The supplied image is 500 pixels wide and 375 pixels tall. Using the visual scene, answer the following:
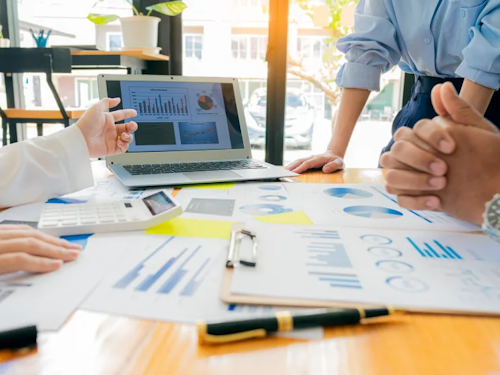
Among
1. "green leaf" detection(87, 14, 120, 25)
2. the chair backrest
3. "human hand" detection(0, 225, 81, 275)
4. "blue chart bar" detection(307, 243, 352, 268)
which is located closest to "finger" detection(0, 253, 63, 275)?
"human hand" detection(0, 225, 81, 275)

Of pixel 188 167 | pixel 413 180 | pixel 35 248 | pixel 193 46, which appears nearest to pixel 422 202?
pixel 413 180

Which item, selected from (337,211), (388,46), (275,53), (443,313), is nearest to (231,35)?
(275,53)

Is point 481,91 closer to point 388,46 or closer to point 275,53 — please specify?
point 388,46

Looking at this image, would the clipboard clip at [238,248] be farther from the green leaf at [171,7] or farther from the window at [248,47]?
the window at [248,47]

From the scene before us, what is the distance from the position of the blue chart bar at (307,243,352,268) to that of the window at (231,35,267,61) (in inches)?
78.3

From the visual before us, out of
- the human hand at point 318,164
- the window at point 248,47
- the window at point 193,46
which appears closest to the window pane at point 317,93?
the window at point 248,47

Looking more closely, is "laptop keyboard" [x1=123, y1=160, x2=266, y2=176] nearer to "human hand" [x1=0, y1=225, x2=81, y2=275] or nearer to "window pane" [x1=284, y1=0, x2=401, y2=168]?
"human hand" [x1=0, y1=225, x2=81, y2=275]

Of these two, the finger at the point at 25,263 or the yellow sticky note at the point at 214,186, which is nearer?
the finger at the point at 25,263

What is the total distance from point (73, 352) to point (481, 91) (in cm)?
94

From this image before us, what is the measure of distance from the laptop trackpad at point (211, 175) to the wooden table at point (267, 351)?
0.55 m

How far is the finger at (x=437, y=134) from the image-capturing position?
52cm

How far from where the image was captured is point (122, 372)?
29 cm

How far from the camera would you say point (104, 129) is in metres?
0.87

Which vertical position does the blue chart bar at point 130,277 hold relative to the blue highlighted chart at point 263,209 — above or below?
above
